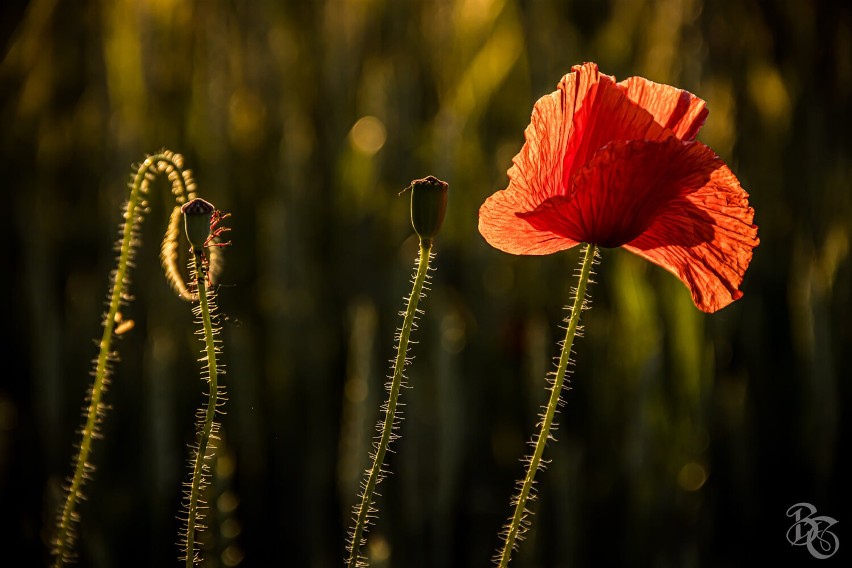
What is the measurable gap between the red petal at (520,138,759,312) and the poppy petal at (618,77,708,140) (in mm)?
30

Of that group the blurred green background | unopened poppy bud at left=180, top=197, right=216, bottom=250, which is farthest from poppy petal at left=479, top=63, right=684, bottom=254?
the blurred green background

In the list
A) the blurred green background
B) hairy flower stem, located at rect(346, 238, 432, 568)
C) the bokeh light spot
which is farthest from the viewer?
the bokeh light spot

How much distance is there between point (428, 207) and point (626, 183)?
0.08m

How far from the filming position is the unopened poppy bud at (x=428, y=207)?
1.15 ft

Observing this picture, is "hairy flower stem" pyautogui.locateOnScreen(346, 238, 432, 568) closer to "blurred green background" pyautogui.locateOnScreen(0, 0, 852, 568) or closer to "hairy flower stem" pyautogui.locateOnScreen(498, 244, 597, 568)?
"hairy flower stem" pyautogui.locateOnScreen(498, 244, 597, 568)

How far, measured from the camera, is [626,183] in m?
0.38

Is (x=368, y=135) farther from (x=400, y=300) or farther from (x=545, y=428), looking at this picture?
(x=545, y=428)

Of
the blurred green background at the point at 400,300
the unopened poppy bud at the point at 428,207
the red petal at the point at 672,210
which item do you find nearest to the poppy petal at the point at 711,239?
the red petal at the point at 672,210

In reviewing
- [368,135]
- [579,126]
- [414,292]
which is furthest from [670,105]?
[368,135]

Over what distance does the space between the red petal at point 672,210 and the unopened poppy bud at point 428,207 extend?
5 cm

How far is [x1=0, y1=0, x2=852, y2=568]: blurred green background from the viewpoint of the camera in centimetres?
87

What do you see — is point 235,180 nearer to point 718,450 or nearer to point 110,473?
point 110,473

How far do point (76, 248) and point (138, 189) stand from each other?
2.74 feet

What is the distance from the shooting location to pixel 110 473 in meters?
0.96
